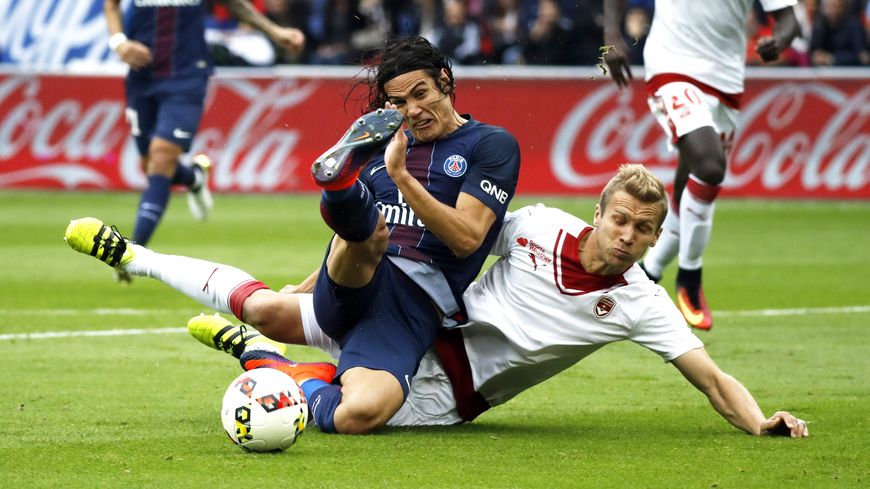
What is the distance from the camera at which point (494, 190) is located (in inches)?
222

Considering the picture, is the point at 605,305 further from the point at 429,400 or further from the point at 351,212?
the point at 351,212

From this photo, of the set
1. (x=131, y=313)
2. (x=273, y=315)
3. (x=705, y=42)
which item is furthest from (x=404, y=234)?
(x=131, y=313)

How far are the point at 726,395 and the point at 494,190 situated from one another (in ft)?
3.92

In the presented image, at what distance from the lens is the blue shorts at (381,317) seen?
18.2 feet

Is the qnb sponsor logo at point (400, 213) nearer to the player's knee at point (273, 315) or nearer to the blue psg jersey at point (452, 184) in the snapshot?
the blue psg jersey at point (452, 184)

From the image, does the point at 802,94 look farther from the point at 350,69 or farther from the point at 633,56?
the point at 350,69

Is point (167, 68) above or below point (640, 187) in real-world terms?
below

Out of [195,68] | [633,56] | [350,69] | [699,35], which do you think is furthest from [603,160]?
[699,35]

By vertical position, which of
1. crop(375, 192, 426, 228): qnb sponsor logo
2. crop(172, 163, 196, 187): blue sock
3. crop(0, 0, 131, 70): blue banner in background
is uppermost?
crop(375, 192, 426, 228): qnb sponsor logo

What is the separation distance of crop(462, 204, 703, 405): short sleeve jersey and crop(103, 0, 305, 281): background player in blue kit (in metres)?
5.11

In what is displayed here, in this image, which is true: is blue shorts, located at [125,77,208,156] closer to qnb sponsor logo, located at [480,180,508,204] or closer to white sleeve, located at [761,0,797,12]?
white sleeve, located at [761,0,797,12]

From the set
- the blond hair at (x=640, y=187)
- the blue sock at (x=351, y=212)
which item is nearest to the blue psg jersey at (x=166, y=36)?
the blue sock at (x=351, y=212)

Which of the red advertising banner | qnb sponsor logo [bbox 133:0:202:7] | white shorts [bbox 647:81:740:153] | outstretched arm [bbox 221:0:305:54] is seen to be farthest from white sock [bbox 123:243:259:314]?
the red advertising banner

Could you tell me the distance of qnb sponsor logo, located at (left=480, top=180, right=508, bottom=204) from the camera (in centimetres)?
561
